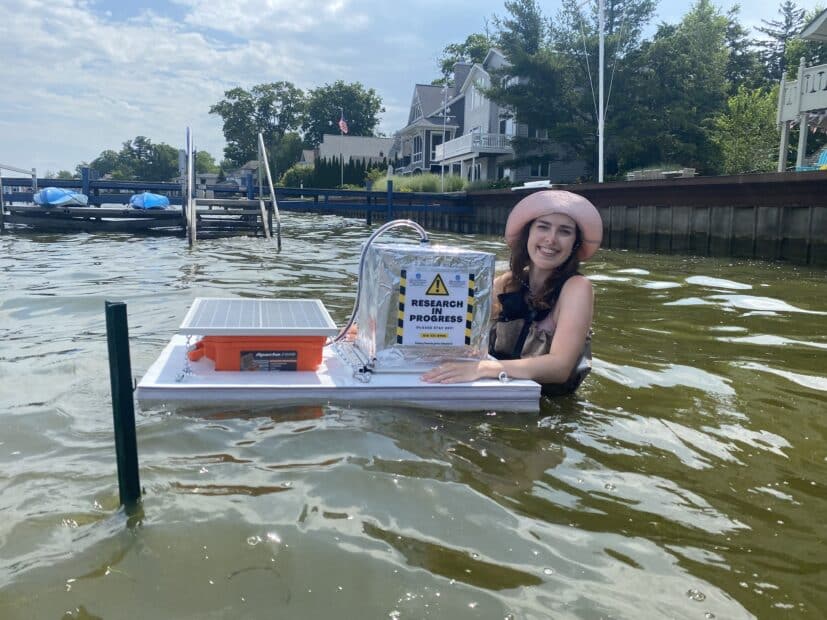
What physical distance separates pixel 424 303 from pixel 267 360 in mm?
910

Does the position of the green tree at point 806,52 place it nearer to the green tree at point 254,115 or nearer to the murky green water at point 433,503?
the murky green water at point 433,503

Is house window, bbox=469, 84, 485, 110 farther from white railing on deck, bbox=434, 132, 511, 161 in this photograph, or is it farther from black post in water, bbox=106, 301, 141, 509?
black post in water, bbox=106, 301, 141, 509

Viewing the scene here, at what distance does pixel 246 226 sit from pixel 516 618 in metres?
17.5

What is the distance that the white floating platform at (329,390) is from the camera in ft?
11.1

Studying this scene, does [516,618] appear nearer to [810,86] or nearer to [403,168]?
[810,86]

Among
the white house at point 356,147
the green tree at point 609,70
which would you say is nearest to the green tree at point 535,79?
the green tree at point 609,70

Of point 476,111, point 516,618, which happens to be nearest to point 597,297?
point 516,618

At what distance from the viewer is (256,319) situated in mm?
3740

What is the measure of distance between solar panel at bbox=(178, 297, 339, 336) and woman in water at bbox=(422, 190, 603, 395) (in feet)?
2.29

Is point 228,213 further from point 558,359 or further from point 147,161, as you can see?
point 147,161

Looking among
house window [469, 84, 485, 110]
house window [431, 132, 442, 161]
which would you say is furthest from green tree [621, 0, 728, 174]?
house window [431, 132, 442, 161]

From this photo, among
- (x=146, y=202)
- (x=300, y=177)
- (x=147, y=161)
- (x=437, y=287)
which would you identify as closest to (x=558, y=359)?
(x=437, y=287)

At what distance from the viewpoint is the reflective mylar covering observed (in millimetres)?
3492

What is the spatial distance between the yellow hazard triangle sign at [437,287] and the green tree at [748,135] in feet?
82.8
